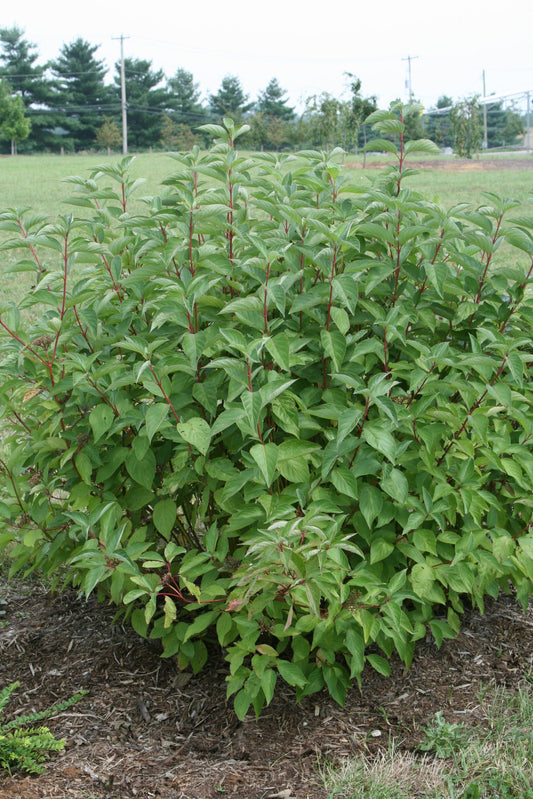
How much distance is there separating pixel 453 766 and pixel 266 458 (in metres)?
1.11

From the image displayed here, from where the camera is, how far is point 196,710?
2418 mm

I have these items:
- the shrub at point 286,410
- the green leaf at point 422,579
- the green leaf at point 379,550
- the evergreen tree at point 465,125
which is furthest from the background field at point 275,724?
the evergreen tree at point 465,125

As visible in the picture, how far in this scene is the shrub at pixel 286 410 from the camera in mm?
1986

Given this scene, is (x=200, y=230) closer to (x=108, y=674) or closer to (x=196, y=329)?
(x=196, y=329)

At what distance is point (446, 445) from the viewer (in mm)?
2223

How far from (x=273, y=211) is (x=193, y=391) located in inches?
24.6

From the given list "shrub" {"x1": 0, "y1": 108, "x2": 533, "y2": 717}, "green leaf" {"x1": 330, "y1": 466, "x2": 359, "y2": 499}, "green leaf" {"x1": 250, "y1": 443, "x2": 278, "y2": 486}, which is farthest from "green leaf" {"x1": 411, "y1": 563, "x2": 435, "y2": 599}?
"green leaf" {"x1": 250, "y1": 443, "x2": 278, "y2": 486}

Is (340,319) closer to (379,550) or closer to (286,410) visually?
(286,410)

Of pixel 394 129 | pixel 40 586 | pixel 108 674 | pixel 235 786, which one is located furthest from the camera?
pixel 40 586

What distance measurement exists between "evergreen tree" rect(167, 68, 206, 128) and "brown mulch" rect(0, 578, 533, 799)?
56.9 meters

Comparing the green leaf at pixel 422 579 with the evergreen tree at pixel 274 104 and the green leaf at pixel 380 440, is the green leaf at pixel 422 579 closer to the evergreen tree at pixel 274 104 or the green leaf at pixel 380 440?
the green leaf at pixel 380 440

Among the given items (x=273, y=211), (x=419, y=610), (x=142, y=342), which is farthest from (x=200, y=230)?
(x=419, y=610)

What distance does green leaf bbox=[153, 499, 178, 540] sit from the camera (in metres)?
2.20

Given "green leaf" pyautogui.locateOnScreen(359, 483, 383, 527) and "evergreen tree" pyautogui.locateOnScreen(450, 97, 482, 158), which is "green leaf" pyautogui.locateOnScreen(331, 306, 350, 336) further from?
"evergreen tree" pyautogui.locateOnScreen(450, 97, 482, 158)
